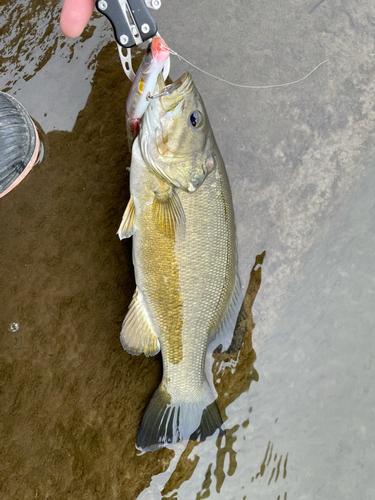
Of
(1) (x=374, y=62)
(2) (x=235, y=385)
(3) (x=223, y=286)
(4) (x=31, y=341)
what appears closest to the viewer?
(3) (x=223, y=286)

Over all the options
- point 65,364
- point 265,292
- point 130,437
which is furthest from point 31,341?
point 265,292

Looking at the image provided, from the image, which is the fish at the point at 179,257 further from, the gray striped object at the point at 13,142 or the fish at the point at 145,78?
the gray striped object at the point at 13,142

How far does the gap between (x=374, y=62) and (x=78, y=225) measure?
79.0 inches

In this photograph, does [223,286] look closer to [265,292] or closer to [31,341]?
[265,292]

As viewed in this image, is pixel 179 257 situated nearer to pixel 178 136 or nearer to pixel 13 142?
pixel 178 136

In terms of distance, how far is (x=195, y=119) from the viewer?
181 cm

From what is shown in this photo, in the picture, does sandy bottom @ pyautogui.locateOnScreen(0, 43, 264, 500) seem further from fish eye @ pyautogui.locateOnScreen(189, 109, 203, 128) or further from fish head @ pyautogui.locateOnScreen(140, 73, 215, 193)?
fish eye @ pyautogui.locateOnScreen(189, 109, 203, 128)

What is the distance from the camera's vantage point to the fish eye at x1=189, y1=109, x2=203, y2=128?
70.7 inches

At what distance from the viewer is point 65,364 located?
6.92 ft

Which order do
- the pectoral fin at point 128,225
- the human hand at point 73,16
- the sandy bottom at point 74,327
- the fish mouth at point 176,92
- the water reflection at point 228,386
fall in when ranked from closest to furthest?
the human hand at point 73,16 → the fish mouth at point 176,92 → the pectoral fin at point 128,225 → the sandy bottom at point 74,327 → the water reflection at point 228,386

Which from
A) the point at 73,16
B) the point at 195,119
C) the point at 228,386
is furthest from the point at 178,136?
the point at 228,386

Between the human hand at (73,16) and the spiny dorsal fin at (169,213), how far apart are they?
77 cm

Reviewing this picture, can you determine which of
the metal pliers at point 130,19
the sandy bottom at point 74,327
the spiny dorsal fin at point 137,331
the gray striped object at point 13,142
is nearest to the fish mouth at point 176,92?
the metal pliers at point 130,19

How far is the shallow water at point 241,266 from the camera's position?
210cm
